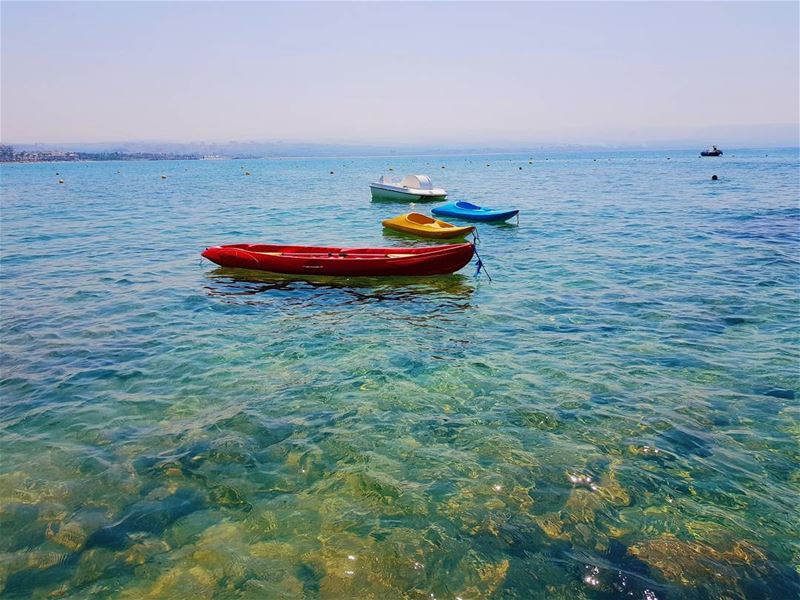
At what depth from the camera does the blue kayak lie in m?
30.2

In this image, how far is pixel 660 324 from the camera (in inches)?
491

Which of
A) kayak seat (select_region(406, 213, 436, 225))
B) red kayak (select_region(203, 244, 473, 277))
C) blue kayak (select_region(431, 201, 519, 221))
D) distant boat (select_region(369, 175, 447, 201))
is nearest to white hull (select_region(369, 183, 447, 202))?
distant boat (select_region(369, 175, 447, 201))

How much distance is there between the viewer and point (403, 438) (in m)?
7.73

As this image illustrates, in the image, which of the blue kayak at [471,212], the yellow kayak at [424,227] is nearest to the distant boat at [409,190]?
the blue kayak at [471,212]

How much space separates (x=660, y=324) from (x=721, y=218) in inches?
891

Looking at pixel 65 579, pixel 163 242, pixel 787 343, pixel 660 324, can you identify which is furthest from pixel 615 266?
pixel 163 242

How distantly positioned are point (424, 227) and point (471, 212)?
695 cm

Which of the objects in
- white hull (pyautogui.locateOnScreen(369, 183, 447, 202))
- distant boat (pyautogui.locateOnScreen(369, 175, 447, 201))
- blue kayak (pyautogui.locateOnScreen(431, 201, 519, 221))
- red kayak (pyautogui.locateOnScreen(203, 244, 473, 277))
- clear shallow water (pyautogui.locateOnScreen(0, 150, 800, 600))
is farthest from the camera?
distant boat (pyautogui.locateOnScreen(369, 175, 447, 201))

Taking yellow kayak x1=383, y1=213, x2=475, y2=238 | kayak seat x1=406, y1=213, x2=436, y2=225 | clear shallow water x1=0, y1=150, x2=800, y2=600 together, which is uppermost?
kayak seat x1=406, y1=213, x2=436, y2=225

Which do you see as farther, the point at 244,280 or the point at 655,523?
the point at 244,280

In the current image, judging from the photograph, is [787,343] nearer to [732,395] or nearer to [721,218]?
[732,395]

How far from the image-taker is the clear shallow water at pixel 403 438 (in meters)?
5.33

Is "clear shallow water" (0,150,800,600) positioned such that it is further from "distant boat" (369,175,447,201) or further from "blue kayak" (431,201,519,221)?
"distant boat" (369,175,447,201)

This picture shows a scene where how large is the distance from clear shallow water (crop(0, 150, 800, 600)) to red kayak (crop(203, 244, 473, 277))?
1.96 feet
